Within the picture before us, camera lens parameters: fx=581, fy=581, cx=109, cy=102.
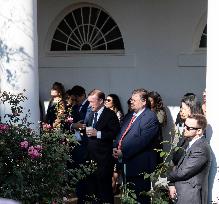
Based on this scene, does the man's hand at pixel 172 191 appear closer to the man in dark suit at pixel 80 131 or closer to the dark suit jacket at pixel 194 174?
the dark suit jacket at pixel 194 174

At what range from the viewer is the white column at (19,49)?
6.34 m

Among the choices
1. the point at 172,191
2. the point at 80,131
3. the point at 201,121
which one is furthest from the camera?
the point at 80,131

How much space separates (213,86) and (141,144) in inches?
51.1

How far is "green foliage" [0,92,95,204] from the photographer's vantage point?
15.6 ft

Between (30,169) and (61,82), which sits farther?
(61,82)

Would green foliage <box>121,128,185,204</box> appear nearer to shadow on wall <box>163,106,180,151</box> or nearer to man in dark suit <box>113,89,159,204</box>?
man in dark suit <box>113,89,159,204</box>

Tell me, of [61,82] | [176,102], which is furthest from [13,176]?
[61,82]

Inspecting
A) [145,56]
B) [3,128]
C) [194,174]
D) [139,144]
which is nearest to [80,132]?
[139,144]

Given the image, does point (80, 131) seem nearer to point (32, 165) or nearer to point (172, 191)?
point (172, 191)

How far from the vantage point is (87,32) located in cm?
1094

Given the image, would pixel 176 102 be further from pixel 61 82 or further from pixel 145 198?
pixel 145 198

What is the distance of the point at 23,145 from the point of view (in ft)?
15.8

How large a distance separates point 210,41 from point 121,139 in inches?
70.9

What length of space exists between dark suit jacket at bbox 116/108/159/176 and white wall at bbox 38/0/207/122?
2.86m
